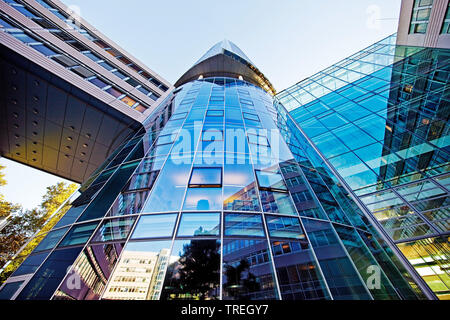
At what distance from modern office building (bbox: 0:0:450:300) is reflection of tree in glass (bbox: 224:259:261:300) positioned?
3 centimetres

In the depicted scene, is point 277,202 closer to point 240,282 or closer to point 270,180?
point 270,180

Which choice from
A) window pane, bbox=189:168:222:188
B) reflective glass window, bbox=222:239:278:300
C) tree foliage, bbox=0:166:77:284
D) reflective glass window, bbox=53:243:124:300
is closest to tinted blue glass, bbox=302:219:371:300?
reflective glass window, bbox=222:239:278:300

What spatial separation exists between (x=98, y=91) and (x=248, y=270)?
629 inches

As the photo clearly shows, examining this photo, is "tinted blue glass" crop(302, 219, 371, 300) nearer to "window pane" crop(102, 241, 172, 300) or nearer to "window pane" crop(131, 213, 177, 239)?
"window pane" crop(102, 241, 172, 300)

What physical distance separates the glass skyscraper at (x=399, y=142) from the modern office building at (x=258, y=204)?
0.20 feet

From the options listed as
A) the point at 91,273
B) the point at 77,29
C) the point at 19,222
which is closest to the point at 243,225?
the point at 91,273

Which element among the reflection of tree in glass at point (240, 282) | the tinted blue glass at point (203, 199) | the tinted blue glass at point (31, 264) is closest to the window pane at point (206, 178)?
the tinted blue glass at point (203, 199)

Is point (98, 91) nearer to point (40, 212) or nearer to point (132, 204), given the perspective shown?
point (132, 204)

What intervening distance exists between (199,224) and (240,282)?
6.58ft

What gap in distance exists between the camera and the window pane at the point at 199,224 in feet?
18.1

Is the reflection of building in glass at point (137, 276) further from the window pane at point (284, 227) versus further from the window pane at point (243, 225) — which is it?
the window pane at point (284, 227)

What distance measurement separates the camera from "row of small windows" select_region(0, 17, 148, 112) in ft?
38.6

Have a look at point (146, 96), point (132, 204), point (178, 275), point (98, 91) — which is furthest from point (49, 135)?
point (178, 275)
